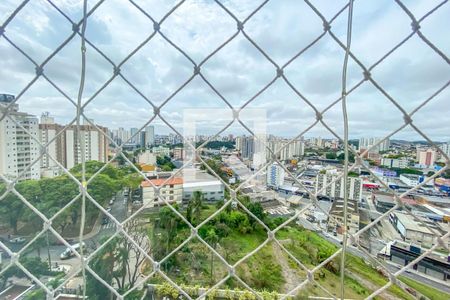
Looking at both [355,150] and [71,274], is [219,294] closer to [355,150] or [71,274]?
[71,274]

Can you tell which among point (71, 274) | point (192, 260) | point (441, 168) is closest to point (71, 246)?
point (71, 274)

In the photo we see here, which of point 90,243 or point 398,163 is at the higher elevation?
point 398,163

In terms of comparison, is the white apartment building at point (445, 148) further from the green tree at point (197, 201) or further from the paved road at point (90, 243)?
the green tree at point (197, 201)

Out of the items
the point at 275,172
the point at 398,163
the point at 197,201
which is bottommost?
the point at 197,201

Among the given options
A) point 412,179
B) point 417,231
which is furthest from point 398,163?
point 417,231

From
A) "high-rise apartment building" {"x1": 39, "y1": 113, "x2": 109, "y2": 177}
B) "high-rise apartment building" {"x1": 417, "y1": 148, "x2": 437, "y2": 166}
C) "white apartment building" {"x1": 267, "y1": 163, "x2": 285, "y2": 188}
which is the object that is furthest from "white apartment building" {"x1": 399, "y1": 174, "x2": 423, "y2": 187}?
"high-rise apartment building" {"x1": 39, "y1": 113, "x2": 109, "y2": 177}

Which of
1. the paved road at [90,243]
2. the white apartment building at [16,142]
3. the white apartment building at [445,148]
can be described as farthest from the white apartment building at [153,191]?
the white apartment building at [445,148]

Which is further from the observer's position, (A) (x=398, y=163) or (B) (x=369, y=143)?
(A) (x=398, y=163)

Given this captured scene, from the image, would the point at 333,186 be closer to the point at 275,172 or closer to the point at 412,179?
the point at 412,179
